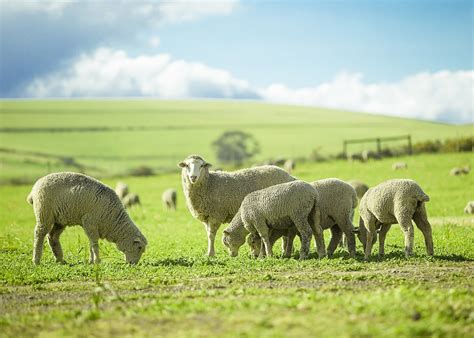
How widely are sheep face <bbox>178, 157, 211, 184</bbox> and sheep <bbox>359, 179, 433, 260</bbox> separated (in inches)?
186

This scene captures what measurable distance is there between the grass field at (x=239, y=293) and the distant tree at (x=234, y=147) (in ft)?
265

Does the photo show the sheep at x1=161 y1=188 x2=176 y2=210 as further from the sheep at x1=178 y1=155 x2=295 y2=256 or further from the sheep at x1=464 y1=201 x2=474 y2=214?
the sheep at x1=178 y1=155 x2=295 y2=256

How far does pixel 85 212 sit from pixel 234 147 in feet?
292

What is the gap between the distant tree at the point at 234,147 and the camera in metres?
106

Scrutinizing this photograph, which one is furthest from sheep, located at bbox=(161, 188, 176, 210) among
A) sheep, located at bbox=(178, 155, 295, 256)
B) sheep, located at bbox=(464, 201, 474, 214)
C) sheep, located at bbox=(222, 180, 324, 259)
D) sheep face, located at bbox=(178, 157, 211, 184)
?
sheep, located at bbox=(222, 180, 324, 259)

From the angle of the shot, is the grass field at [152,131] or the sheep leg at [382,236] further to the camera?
the grass field at [152,131]

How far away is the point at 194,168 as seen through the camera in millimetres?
20141

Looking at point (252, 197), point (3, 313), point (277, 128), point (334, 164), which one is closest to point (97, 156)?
point (277, 128)

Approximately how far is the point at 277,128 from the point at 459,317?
11785 centimetres

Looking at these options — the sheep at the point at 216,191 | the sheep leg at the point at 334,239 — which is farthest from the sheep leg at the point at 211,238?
the sheep leg at the point at 334,239

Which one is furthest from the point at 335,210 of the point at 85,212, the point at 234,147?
the point at 234,147

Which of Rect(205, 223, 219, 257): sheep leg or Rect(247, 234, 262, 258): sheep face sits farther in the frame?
Rect(205, 223, 219, 257): sheep leg

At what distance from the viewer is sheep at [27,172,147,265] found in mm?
18453

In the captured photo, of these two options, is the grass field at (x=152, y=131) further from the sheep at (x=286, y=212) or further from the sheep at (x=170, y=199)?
the sheep at (x=286, y=212)
